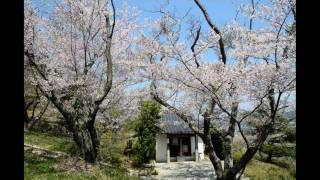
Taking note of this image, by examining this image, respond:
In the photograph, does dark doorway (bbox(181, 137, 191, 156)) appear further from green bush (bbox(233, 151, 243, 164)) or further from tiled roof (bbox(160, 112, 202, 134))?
green bush (bbox(233, 151, 243, 164))

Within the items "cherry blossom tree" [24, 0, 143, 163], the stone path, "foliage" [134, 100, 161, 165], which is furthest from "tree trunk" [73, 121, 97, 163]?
"foliage" [134, 100, 161, 165]

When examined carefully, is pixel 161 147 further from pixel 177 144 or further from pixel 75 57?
pixel 75 57

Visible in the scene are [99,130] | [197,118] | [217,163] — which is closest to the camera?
[217,163]

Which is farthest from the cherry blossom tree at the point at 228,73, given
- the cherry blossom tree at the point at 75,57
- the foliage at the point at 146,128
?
the foliage at the point at 146,128

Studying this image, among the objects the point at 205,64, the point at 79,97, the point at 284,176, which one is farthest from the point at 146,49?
the point at 284,176

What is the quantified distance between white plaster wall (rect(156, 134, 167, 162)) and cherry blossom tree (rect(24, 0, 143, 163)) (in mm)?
12371

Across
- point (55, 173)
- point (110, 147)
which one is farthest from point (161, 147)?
point (55, 173)

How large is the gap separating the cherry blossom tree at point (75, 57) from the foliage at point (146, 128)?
7021mm

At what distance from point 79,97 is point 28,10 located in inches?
185

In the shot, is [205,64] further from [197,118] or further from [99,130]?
[99,130]

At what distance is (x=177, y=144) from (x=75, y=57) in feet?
55.6

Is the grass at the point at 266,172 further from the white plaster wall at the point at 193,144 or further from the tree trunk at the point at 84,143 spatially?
the tree trunk at the point at 84,143

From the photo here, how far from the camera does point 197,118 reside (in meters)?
16.1
